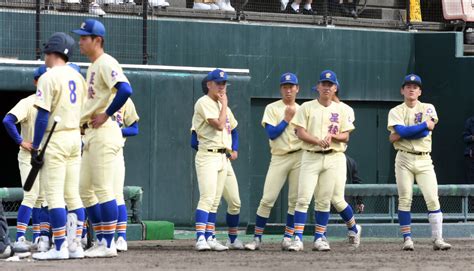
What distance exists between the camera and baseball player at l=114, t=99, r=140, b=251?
1255 cm

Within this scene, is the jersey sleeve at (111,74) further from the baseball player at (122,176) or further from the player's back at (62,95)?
the baseball player at (122,176)

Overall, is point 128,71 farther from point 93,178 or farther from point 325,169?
point 93,178

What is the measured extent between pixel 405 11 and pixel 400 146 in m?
7.89

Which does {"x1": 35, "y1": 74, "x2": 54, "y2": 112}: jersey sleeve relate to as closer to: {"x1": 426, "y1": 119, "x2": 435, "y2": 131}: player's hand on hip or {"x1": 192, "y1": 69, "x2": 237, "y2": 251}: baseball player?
{"x1": 192, "y1": 69, "x2": 237, "y2": 251}: baseball player

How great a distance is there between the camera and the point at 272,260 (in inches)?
467

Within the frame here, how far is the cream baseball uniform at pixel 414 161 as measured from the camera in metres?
13.9

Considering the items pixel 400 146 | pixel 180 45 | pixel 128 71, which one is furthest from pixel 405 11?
pixel 400 146

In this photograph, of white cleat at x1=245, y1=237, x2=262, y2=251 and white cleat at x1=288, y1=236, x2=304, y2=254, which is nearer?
white cleat at x1=288, y1=236, x2=304, y2=254

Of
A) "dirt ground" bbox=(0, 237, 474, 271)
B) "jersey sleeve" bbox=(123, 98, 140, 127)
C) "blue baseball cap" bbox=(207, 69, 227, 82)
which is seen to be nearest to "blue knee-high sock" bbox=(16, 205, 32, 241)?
"dirt ground" bbox=(0, 237, 474, 271)

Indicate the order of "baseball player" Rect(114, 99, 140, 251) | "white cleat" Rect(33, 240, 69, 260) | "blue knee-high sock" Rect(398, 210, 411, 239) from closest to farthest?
"white cleat" Rect(33, 240, 69, 260)
"baseball player" Rect(114, 99, 140, 251)
"blue knee-high sock" Rect(398, 210, 411, 239)

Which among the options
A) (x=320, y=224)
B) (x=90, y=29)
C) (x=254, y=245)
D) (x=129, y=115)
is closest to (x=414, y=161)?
(x=320, y=224)

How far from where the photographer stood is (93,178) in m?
11.6

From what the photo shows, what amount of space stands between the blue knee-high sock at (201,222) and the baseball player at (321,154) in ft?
3.10

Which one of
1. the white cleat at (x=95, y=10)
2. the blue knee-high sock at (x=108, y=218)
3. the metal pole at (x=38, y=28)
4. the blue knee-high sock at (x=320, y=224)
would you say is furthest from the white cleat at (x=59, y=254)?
the white cleat at (x=95, y=10)
